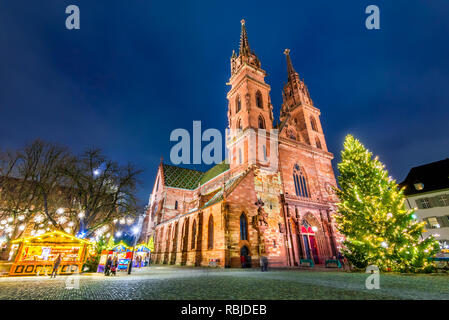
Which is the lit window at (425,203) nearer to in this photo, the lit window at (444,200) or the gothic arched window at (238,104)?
the lit window at (444,200)

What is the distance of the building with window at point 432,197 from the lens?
24.8 metres

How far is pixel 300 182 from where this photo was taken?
25.9 metres

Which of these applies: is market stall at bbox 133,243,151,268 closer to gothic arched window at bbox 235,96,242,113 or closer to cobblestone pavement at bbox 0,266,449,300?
cobblestone pavement at bbox 0,266,449,300

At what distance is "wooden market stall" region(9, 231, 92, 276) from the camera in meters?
13.4

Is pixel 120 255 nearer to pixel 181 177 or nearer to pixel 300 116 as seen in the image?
pixel 181 177

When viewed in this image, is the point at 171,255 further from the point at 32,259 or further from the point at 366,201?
the point at 366,201

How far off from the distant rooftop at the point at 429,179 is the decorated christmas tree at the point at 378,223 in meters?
23.1

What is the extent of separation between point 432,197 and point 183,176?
4072cm

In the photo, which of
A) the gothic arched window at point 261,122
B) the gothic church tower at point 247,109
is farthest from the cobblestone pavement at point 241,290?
the gothic arched window at point 261,122

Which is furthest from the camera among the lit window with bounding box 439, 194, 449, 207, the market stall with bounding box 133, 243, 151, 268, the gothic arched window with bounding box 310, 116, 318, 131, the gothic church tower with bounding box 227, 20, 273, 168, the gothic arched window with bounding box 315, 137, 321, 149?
the gothic arched window with bounding box 310, 116, 318, 131

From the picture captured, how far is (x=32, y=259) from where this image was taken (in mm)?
13836

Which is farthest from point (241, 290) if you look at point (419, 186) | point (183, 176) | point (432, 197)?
point (183, 176)

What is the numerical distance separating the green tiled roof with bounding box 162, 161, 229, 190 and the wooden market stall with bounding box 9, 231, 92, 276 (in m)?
23.3

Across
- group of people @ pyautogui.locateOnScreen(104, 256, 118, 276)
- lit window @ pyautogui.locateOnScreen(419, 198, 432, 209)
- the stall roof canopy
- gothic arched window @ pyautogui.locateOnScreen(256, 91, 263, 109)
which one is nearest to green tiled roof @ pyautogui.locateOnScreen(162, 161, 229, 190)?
gothic arched window @ pyautogui.locateOnScreen(256, 91, 263, 109)
